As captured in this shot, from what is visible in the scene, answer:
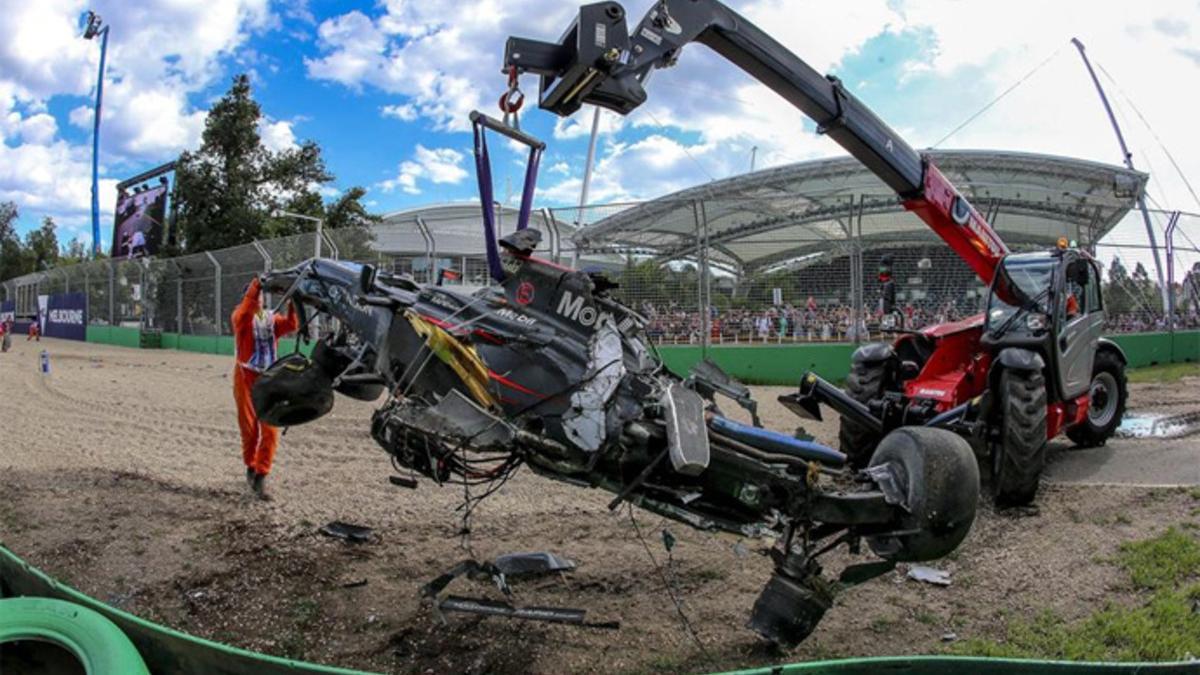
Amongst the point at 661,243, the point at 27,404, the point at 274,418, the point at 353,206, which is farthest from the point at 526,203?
the point at 353,206

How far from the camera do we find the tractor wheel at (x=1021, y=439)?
6.23 metres

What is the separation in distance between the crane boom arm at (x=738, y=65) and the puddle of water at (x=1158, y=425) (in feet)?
10.1

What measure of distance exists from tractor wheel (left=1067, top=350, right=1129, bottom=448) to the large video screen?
123ft

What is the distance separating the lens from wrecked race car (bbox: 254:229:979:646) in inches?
137

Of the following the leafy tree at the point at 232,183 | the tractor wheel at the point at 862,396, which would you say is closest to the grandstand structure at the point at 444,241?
the tractor wheel at the point at 862,396

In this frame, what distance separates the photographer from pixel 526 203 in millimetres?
4461

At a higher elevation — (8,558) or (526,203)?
(526,203)

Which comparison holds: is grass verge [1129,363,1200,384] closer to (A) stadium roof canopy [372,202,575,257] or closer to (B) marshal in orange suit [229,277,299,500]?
(A) stadium roof canopy [372,202,575,257]

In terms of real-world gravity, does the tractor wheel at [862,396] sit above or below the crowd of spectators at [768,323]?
below

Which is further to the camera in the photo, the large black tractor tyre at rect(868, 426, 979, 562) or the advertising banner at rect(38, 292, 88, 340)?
the advertising banner at rect(38, 292, 88, 340)

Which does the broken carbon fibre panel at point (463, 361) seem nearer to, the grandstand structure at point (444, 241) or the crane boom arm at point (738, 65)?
the crane boom arm at point (738, 65)

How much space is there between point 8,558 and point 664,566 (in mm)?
3540

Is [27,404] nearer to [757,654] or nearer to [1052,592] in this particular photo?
[757,654]

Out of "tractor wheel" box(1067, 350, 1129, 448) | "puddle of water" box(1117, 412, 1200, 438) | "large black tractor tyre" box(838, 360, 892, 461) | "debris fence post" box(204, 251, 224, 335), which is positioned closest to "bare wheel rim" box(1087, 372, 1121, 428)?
"tractor wheel" box(1067, 350, 1129, 448)
